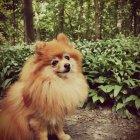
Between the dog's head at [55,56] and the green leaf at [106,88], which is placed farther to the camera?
the green leaf at [106,88]

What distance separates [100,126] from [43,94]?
1.64 metres

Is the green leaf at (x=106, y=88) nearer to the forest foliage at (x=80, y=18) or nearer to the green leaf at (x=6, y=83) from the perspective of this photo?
the green leaf at (x=6, y=83)

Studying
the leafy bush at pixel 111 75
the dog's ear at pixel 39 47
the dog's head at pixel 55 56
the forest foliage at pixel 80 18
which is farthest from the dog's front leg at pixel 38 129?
the forest foliage at pixel 80 18

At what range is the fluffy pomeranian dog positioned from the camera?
3699mm

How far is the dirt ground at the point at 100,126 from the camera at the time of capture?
457cm

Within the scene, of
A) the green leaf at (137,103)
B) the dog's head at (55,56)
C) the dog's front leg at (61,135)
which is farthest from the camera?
the green leaf at (137,103)

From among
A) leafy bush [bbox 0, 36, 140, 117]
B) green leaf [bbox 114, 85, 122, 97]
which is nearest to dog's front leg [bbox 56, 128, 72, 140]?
leafy bush [bbox 0, 36, 140, 117]

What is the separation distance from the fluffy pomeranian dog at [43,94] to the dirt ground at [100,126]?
2.31 feet

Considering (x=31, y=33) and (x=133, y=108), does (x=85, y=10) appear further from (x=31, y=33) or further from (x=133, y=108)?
(x=133, y=108)

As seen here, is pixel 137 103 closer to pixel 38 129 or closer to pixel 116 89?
pixel 116 89

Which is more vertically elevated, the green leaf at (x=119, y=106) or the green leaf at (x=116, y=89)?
the green leaf at (x=116, y=89)

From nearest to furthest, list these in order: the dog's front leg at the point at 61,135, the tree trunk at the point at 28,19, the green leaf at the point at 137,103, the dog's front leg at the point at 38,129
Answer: the dog's front leg at the point at 38,129 < the dog's front leg at the point at 61,135 < the green leaf at the point at 137,103 < the tree trunk at the point at 28,19

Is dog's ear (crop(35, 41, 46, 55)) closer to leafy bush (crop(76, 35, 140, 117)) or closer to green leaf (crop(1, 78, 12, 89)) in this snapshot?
leafy bush (crop(76, 35, 140, 117))

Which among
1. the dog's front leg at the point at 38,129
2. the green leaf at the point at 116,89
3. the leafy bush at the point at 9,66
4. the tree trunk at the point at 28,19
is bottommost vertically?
the dog's front leg at the point at 38,129
